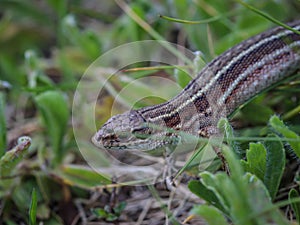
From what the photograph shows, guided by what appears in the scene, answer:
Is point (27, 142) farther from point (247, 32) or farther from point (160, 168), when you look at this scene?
point (247, 32)

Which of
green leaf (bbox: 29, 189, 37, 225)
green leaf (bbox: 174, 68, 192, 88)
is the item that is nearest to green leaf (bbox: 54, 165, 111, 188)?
green leaf (bbox: 29, 189, 37, 225)

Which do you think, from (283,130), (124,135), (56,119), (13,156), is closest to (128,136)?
(124,135)

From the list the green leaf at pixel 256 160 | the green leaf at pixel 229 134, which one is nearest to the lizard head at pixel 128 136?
the green leaf at pixel 229 134

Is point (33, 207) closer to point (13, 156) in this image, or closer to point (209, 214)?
point (13, 156)

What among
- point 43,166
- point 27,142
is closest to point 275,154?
point 27,142

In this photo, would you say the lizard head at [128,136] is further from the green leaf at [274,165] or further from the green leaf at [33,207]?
the green leaf at [274,165]
